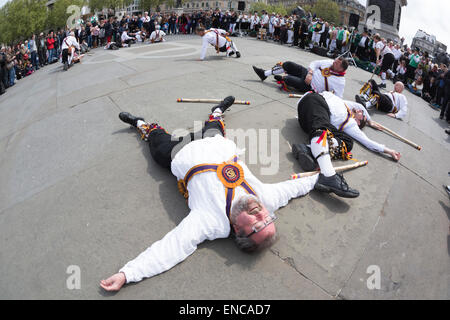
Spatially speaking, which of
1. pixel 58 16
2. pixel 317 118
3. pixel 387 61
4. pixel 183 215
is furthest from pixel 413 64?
pixel 58 16

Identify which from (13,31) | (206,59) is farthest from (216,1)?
(206,59)

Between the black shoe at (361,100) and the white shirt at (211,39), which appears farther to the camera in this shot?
the white shirt at (211,39)

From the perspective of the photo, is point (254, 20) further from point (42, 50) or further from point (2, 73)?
point (2, 73)

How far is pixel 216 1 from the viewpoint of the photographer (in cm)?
10188

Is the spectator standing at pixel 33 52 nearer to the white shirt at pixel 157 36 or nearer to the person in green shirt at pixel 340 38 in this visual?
the white shirt at pixel 157 36

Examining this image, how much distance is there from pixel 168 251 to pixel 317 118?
3.00 m

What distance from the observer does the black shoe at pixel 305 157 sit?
12.9 feet

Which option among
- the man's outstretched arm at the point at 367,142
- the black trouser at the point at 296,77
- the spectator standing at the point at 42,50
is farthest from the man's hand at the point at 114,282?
the spectator standing at the point at 42,50

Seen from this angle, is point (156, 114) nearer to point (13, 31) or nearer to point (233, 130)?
point (233, 130)

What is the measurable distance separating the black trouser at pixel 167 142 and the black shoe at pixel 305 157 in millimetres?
1254

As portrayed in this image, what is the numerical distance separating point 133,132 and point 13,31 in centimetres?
4185

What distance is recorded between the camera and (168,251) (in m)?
2.66

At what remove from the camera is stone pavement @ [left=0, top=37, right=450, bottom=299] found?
8.57 feet

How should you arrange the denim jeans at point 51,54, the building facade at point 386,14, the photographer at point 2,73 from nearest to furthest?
the photographer at point 2,73 < the denim jeans at point 51,54 < the building facade at point 386,14
